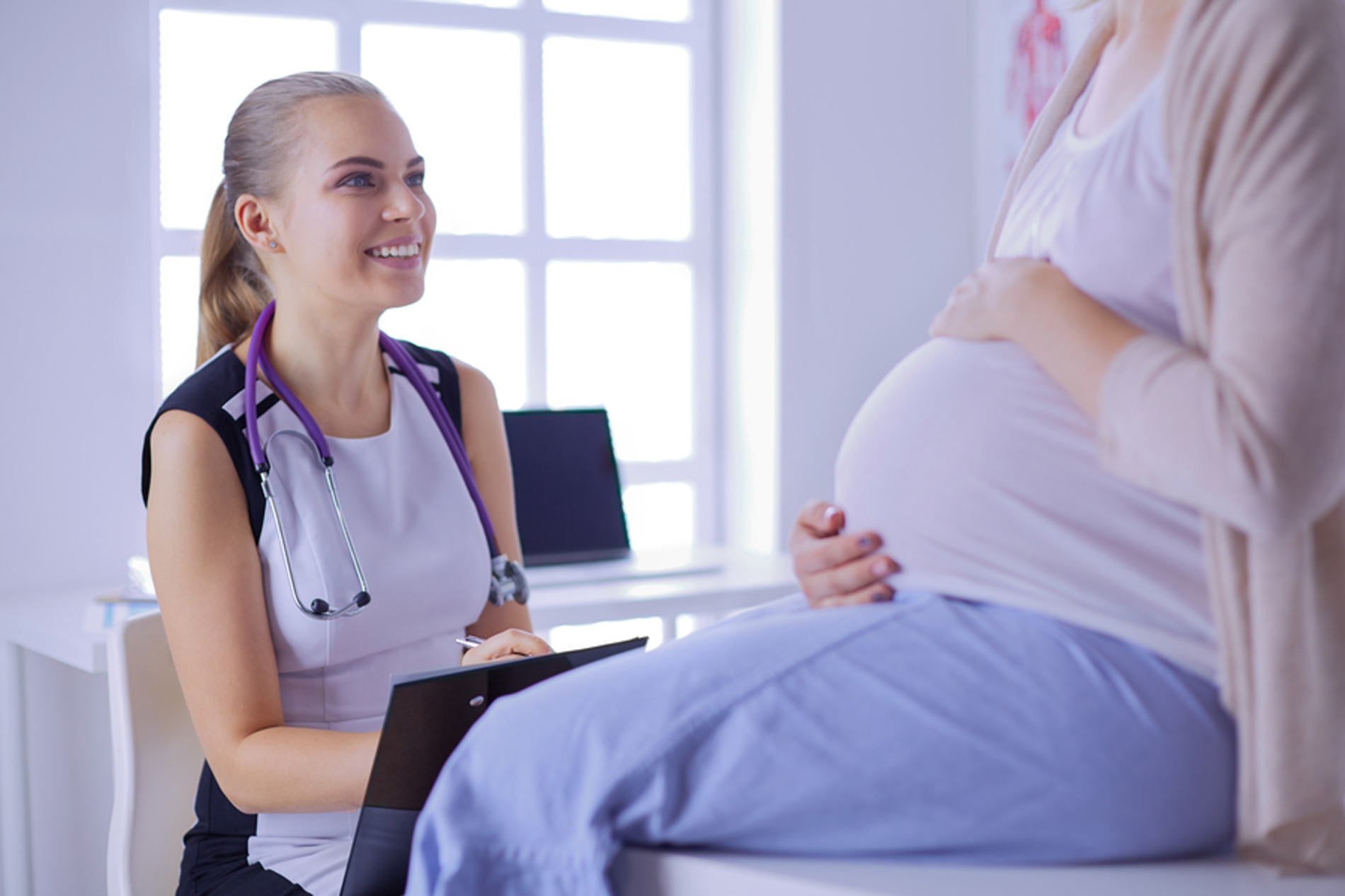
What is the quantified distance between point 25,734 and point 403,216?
125 cm

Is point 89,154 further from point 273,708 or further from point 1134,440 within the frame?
point 1134,440

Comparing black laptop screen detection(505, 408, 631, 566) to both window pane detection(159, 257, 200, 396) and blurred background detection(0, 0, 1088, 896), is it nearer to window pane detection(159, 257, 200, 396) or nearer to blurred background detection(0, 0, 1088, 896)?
blurred background detection(0, 0, 1088, 896)

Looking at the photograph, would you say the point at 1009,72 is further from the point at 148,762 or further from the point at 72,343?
the point at 148,762

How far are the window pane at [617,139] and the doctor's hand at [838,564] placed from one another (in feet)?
6.68

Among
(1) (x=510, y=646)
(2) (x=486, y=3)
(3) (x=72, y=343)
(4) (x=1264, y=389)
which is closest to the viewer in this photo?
(4) (x=1264, y=389)

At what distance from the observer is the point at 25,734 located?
76.7 inches

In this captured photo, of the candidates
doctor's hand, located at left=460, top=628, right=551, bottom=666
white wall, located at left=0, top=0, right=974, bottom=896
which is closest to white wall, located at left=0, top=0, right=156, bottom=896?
white wall, located at left=0, top=0, right=974, bottom=896

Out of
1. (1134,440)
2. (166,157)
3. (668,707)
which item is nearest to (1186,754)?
(1134,440)

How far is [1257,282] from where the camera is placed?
0.55 m

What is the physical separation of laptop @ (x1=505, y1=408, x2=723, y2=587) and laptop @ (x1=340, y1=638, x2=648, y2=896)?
1.35 meters

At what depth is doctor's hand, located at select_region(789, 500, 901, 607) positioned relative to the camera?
701 mm


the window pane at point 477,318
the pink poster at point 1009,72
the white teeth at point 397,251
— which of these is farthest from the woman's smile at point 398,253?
the pink poster at point 1009,72

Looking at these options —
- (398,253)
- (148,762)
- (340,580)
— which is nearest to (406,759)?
(340,580)

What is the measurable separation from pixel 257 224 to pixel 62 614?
834mm
